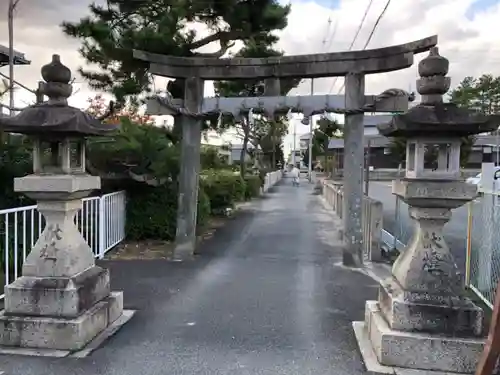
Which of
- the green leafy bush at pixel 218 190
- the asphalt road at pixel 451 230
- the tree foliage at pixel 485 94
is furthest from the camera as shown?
the tree foliage at pixel 485 94

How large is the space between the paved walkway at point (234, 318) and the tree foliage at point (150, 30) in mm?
4185

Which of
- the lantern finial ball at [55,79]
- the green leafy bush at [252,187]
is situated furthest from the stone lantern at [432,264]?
the green leafy bush at [252,187]

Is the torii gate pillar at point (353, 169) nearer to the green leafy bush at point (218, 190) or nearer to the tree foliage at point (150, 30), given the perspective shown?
the tree foliage at point (150, 30)

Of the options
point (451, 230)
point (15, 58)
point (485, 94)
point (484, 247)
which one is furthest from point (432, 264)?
point (485, 94)

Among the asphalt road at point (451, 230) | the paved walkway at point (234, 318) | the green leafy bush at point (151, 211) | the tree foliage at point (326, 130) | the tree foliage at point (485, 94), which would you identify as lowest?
the paved walkway at point (234, 318)

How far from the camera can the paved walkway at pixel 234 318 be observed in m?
3.60

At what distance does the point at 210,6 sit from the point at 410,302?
7816mm

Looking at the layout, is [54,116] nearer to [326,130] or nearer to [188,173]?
[188,173]

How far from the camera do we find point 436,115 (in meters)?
3.73

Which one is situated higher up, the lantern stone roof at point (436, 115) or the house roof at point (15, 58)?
the house roof at point (15, 58)

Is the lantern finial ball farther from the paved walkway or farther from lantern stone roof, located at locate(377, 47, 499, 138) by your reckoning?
lantern stone roof, located at locate(377, 47, 499, 138)

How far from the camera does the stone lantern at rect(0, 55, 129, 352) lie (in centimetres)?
383

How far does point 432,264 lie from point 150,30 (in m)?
7.38

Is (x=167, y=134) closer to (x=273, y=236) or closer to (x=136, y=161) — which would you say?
(x=136, y=161)
